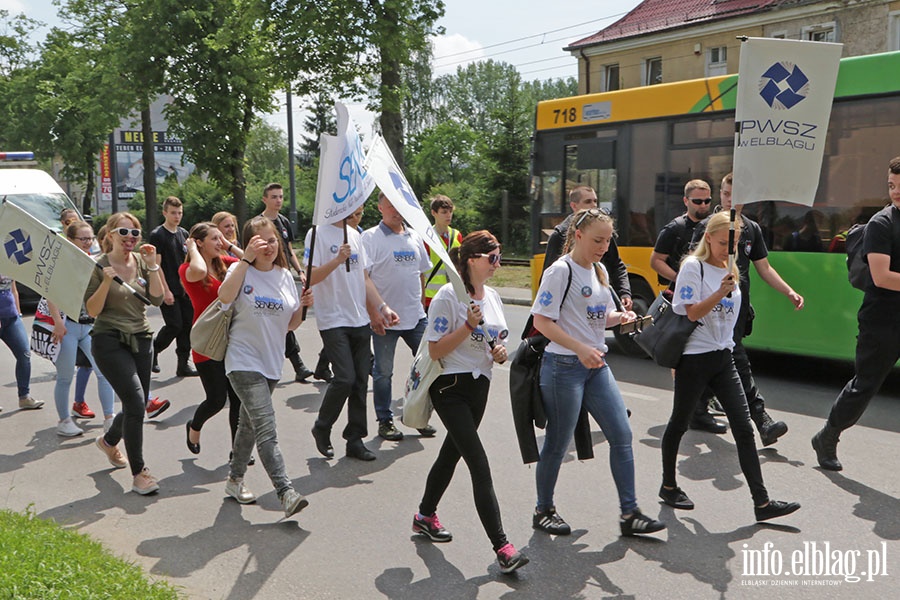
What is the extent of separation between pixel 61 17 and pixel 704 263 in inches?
1207

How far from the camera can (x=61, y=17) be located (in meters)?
30.8

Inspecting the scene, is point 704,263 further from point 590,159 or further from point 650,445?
point 590,159

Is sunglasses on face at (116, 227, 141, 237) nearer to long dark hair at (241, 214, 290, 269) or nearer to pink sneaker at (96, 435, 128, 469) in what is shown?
long dark hair at (241, 214, 290, 269)

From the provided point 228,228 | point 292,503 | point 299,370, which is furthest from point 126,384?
point 299,370

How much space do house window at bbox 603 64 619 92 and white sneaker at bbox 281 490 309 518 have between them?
3072cm

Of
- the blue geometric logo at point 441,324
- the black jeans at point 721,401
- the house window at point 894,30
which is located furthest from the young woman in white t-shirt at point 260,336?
the house window at point 894,30

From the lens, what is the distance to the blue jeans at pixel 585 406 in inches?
188

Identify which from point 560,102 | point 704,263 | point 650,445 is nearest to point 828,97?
point 704,263

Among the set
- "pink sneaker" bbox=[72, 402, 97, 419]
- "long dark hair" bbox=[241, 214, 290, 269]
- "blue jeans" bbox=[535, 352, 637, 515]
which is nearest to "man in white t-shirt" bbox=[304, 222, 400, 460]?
"long dark hair" bbox=[241, 214, 290, 269]

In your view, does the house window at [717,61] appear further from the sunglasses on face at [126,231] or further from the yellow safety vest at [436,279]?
the sunglasses on face at [126,231]

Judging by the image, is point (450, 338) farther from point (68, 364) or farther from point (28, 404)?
point (28, 404)

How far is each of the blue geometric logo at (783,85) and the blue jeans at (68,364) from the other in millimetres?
5201

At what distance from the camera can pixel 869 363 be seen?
5828 millimetres

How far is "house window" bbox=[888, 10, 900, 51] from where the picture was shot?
997 inches
